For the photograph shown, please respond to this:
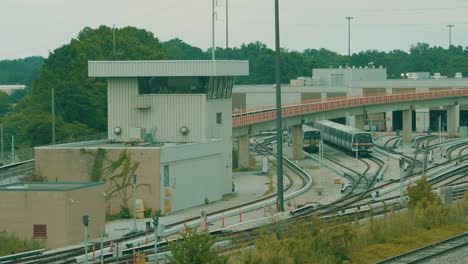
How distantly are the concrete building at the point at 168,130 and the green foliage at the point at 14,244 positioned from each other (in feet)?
37.2

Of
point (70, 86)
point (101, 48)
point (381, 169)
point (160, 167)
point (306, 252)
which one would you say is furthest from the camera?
point (101, 48)

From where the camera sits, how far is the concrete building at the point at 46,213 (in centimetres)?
4744

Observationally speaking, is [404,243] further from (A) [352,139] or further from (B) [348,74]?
(B) [348,74]

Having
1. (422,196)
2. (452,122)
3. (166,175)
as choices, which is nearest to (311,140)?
(452,122)

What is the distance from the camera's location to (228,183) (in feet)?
225

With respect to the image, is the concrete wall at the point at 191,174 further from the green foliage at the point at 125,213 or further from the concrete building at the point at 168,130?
the green foliage at the point at 125,213

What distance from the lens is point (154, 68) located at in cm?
6391

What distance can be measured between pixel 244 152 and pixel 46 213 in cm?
3911

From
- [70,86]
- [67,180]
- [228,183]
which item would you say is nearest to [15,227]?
[67,180]

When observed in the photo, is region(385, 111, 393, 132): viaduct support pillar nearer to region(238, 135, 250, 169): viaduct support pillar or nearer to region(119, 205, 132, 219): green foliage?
region(238, 135, 250, 169): viaduct support pillar

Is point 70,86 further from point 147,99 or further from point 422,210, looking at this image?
point 422,210

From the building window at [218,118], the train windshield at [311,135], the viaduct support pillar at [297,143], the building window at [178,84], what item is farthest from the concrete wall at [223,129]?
the train windshield at [311,135]

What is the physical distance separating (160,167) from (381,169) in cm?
2835

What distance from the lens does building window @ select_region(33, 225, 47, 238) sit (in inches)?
1875
